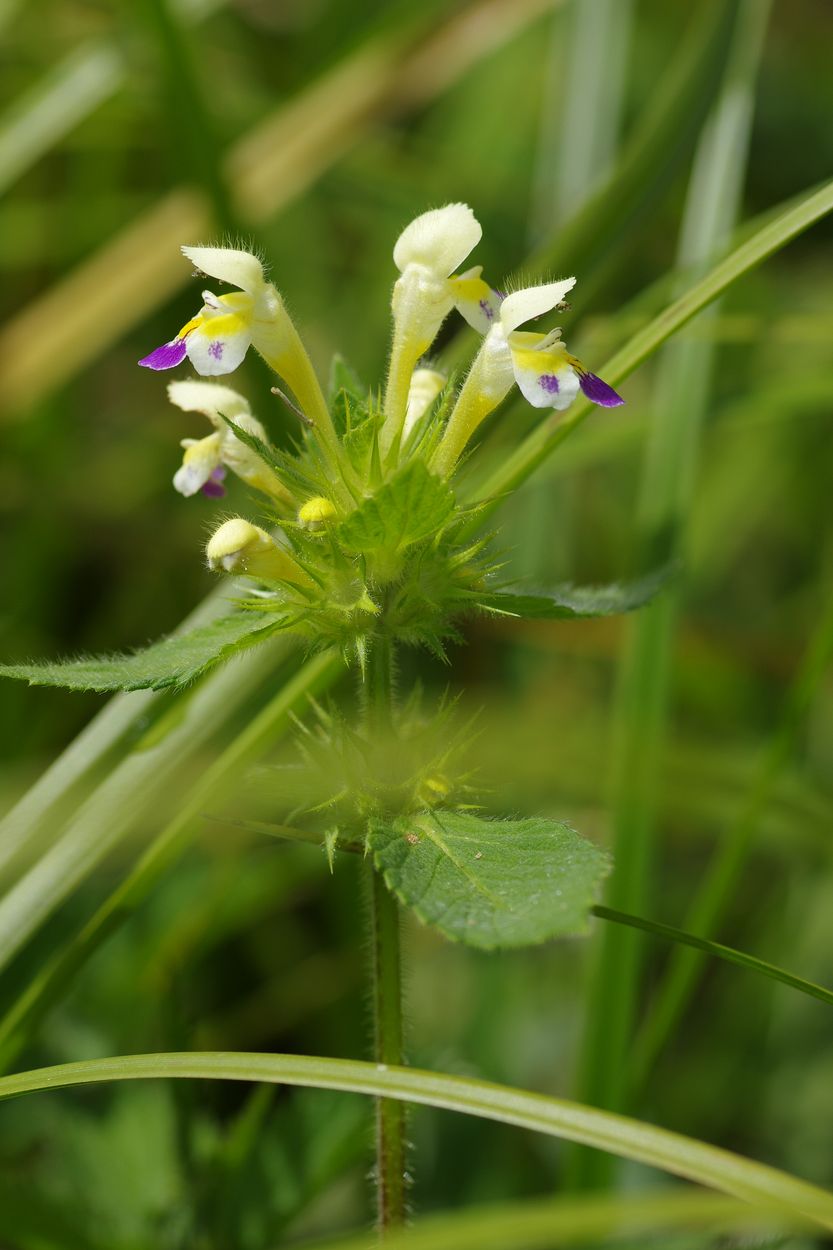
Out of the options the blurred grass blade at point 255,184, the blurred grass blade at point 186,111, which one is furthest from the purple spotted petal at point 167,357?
the blurred grass blade at point 255,184

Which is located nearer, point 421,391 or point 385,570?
point 385,570

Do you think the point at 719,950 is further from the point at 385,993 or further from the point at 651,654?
the point at 651,654

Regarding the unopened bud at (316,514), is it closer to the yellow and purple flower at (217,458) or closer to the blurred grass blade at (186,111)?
the yellow and purple flower at (217,458)

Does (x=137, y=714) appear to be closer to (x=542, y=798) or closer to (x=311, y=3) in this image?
(x=542, y=798)

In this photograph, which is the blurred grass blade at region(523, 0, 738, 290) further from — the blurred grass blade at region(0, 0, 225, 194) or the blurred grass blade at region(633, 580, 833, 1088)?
the blurred grass blade at region(0, 0, 225, 194)

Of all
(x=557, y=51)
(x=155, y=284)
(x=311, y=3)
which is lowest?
(x=155, y=284)

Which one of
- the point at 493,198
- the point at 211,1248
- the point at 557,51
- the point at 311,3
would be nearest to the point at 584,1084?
the point at 211,1248

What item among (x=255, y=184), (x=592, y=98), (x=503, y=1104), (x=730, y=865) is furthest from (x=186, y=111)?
(x=503, y=1104)
